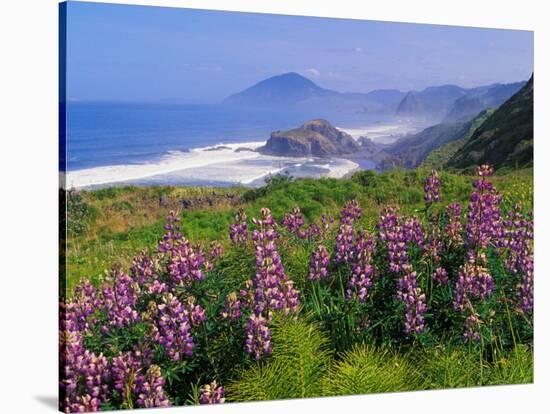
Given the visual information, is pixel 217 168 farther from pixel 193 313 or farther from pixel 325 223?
pixel 193 313

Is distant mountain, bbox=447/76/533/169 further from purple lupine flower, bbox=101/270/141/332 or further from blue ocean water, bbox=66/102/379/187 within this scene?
purple lupine flower, bbox=101/270/141/332

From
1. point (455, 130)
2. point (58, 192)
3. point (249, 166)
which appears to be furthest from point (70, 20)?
point (455, 130)

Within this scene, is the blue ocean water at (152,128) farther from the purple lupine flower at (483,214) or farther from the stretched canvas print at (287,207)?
the purple lupine flower at (483,214)

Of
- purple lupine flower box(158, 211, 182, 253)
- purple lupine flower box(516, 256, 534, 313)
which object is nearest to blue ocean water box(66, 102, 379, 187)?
purple lupine flower box(158, 211, 182, 253)

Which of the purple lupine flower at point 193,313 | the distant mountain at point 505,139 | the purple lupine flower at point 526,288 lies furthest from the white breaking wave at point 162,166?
the purple lupine flower at point 526,288

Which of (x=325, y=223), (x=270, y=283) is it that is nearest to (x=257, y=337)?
(x=270, y=283)

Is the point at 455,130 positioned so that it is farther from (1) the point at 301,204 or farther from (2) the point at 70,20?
(2) the point at 70,20
